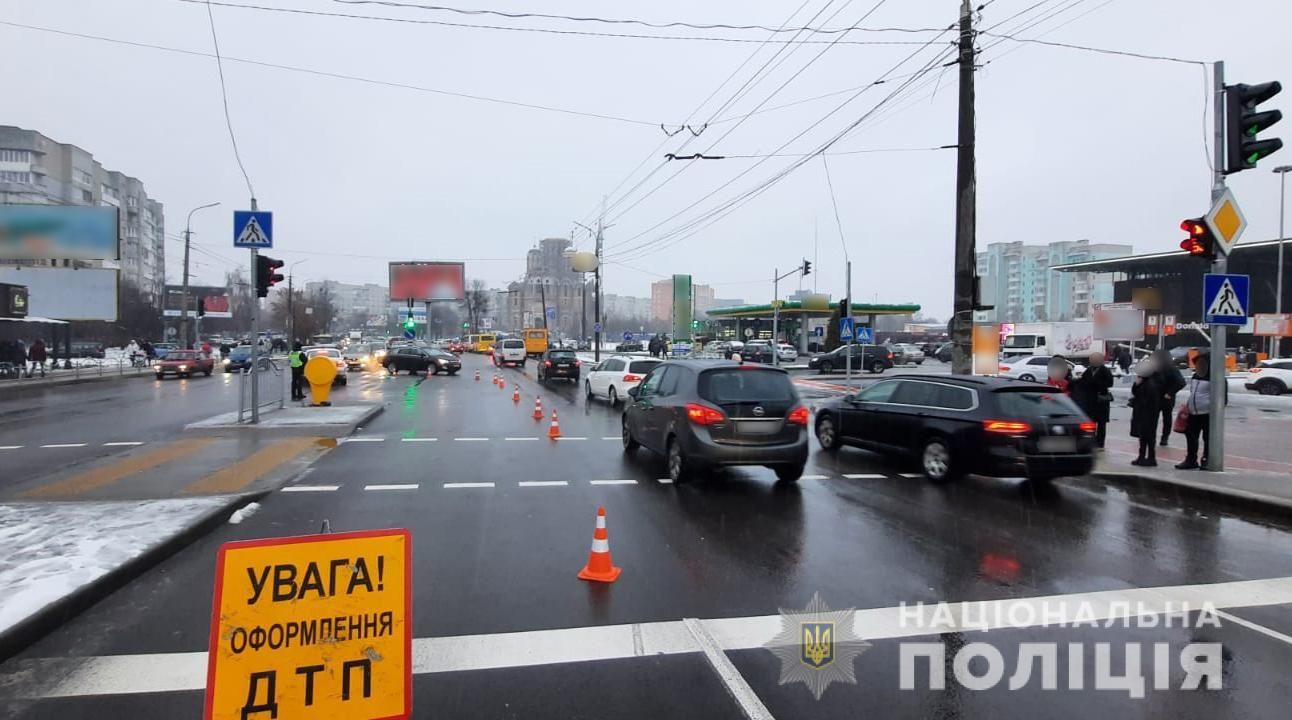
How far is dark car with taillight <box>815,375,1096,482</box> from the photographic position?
345 inches

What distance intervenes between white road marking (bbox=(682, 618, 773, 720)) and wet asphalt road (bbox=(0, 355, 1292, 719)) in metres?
0.05

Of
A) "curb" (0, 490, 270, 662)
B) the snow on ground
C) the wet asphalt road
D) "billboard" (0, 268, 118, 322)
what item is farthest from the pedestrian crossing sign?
"billboard" (0, 268, 118, 322)

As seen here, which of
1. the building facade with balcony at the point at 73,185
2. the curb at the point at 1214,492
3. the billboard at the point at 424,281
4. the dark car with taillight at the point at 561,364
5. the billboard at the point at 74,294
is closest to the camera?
the curb at the point at 1214,492

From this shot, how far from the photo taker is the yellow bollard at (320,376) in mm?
17094

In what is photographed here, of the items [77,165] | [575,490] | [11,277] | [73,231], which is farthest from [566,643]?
[77,165]

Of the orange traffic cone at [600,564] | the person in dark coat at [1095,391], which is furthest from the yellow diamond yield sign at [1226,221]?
the orange traffic cone at [600,564]

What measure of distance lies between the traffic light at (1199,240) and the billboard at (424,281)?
5974 centimetres

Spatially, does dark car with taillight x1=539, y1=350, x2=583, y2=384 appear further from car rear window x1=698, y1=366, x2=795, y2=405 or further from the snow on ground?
the snow on ground

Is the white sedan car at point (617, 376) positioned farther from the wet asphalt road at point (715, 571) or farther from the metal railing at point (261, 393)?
the wet asphalt road at point (715, 571)

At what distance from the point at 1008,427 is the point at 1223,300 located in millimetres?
4041

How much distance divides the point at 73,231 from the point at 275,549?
53.7 metres

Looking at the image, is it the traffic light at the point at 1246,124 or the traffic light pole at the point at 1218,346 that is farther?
the traffic light pole at the point at 1218,346

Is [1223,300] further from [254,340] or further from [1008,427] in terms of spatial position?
[254,340]

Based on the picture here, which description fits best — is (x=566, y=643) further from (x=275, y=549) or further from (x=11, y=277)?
(x=11, y=277)
